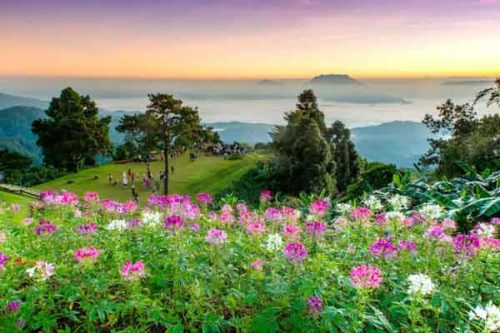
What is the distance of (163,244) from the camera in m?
2.17

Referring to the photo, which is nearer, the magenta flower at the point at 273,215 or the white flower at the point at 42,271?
the white flower at the point at 42,271

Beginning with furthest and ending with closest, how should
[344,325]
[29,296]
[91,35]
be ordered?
[91,35]
[29,296]
[344,325]

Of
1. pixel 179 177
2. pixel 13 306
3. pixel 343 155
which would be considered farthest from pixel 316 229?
pixel 179 177

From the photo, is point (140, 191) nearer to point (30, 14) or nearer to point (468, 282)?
point (30, 14)

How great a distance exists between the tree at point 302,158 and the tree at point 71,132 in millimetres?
16550

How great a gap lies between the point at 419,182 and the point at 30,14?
15.7m

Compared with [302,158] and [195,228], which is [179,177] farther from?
[195,228]

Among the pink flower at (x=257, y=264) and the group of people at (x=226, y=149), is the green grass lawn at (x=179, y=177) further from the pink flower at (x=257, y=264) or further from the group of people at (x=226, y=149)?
the pink flower at (x=257, y=264)

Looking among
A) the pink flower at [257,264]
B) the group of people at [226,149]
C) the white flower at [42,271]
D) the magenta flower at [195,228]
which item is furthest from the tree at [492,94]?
the group of people at [226,149]

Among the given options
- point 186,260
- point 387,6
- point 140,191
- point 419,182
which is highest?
point 387,6

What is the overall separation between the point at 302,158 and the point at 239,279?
70.2 ft

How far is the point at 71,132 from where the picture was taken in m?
33.7

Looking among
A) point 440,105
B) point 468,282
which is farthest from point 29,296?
point 440,105

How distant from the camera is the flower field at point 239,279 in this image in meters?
1.73
